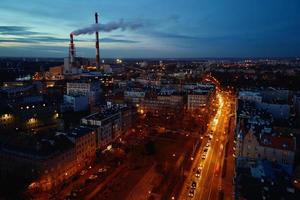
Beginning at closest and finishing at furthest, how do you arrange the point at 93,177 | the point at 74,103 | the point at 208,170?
the point at 93,177 → the point at 208,170 → the point at 74,103

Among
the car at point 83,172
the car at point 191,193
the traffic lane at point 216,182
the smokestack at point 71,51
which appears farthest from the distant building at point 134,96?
the smokestack at point 71,51

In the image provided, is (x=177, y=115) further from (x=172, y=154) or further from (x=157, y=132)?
(x=172, y=154)

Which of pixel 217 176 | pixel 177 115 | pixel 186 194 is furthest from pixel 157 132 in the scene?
pixel 186 194

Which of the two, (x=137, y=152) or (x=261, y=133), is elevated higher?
(x=261, y=133)

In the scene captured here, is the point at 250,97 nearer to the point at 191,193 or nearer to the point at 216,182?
the point at 216,182

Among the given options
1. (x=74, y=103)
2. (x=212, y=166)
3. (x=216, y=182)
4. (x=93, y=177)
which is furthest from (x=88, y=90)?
(x=216, y=182)

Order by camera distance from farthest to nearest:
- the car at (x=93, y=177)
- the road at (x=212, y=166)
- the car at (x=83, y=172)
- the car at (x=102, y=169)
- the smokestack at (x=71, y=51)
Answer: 1. the smokestack at (x=71, y=51)
2. the car at (x=102, y=169)
3. the car at (x=83, y=172)
4. the car at (x=93, y=177)
5. the road at (x=212, y=166)

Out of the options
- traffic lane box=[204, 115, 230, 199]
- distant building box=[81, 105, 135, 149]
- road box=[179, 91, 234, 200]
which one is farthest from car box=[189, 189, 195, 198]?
distant building box=[81, 105, 135, 149]

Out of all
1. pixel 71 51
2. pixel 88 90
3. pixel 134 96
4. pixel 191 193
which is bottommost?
pixel 191 193

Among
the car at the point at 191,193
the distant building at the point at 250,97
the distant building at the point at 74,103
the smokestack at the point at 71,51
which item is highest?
the smokestack at the point at 71,51

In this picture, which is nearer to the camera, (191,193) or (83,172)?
(191,193)

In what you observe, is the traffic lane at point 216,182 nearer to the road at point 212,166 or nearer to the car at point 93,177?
the road at point 212,166
